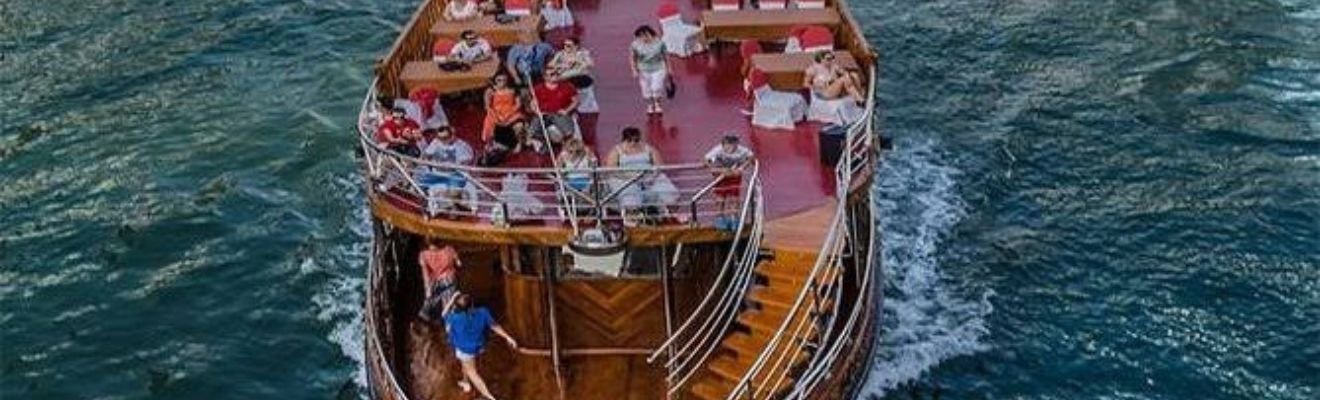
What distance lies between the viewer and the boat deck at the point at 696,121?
2827 cm

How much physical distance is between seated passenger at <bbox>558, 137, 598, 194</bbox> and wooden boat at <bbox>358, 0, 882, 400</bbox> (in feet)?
0.87

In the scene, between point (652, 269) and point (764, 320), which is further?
point (652, 269)

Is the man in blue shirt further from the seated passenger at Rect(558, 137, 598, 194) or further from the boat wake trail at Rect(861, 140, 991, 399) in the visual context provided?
the boat wake trail at Rect(861, 140, 991, 399)

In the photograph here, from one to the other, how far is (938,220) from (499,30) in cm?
1138

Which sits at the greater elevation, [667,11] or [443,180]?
[443,180]

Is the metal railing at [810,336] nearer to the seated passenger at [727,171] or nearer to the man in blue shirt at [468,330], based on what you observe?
the seated passenger at [727,171]

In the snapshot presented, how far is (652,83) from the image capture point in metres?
31.2

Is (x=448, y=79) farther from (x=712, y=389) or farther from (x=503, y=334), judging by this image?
(x=712, y=389)

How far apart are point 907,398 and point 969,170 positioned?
11.6 m

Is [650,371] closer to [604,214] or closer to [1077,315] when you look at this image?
[604,214]

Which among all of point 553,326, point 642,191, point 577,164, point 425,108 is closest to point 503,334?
point 553,326

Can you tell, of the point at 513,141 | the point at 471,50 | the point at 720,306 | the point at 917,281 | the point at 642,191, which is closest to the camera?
the point at 642,191

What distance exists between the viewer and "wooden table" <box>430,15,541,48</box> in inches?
1340

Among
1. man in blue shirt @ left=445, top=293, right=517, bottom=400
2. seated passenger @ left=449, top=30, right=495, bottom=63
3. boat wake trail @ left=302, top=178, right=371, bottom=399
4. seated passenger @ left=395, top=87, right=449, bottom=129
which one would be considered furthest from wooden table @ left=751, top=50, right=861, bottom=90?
boat wake trail @ left=302, top=178, right=371, bottom=399
